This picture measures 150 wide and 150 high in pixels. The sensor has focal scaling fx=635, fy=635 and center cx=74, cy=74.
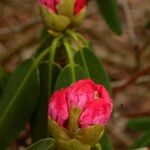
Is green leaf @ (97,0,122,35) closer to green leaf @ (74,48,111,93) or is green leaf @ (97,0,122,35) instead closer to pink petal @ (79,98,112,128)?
green leaf @ (74,48,111,93)

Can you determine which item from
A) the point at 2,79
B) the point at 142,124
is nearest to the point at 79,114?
the point at 2,79

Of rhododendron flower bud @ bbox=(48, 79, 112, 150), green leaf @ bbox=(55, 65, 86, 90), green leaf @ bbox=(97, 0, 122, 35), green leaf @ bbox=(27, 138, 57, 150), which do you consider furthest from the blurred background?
rhododendron flower bud @ bbox=(48, 79, 112, 150)

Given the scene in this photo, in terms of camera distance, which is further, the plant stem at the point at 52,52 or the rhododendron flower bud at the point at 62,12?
the plant stem at the point at 52,52

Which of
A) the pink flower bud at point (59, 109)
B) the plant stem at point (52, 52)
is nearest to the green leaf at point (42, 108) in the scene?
the plant stem at point (52, 52)

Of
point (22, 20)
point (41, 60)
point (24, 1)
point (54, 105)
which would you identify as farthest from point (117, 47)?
point (54, 105)

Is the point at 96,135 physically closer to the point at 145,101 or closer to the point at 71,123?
the point at 71,123

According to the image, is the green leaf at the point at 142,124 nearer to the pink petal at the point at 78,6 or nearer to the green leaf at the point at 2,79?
the green leaf at the point at 2,79
